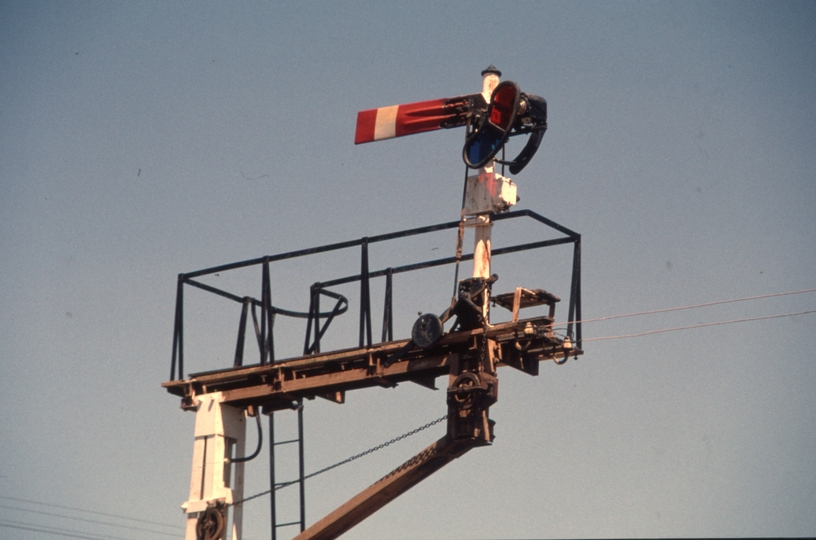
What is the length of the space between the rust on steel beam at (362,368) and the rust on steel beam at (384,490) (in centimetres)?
114

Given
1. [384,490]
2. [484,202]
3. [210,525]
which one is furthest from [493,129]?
[210,525]

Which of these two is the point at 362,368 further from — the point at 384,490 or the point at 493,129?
the point at 493,129

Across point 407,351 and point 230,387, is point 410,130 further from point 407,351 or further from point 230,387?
point 230,387

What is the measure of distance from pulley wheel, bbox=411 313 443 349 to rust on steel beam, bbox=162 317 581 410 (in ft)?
0.80

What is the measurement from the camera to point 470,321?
20.1 m

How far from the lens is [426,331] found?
66.2 ft

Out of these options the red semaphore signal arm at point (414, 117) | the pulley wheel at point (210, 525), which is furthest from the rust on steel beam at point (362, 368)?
the red semaphore signal arm at point (414, 117)

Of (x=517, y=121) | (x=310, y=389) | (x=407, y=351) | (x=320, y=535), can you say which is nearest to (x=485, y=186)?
(x=517, y=121)

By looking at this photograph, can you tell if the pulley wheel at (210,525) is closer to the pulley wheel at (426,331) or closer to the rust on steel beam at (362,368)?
the rust on steel beam at (362,368)

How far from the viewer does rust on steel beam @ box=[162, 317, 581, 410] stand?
19922 millimetres

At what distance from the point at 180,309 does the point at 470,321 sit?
5623 millimetres

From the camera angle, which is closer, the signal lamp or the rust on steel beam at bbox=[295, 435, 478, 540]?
the rust on steel beam at bbox=[295, 435, 478, 540]

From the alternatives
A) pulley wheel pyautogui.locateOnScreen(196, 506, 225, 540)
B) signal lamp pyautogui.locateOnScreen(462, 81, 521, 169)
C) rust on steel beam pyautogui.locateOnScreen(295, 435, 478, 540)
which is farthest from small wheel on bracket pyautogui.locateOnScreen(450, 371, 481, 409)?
pulley wheel pyautogui.locateOnScreen(196, 506, 225, 540)

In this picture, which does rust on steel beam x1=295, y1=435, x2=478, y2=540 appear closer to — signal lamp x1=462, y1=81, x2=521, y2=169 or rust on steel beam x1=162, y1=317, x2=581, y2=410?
rust on steel beam x1=162, y1=317, x2=581, y2=410
